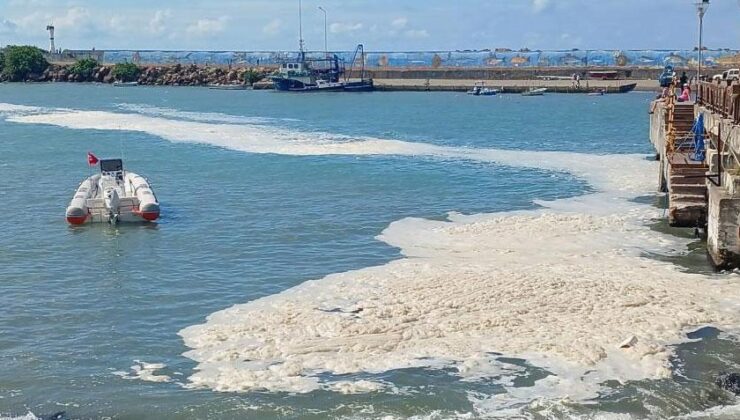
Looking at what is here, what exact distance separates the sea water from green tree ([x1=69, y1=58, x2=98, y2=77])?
11371 centimetres

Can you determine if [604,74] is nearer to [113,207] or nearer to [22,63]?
[113,207]

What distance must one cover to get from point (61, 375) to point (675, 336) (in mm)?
10096

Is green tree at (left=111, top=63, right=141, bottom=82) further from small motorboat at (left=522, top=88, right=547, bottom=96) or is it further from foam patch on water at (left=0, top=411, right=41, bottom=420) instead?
foam patch on water at (left=0, top=411, right=41, bottom=420)

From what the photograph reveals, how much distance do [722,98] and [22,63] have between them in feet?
478

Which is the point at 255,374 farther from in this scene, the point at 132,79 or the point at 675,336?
the point at 132,79

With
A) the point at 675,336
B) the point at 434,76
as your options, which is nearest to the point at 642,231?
the point at 675,336

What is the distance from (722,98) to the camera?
82.1ft

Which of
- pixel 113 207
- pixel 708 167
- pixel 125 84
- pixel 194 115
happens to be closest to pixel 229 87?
pixel 125 84

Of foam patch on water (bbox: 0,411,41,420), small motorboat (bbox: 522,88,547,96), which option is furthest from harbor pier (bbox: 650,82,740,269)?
small motorboat (bbox: 522,88,547,96)

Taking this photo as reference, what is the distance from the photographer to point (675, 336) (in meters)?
15.2

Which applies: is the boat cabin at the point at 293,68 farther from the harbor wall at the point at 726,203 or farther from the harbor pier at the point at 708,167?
the harbor wall at the point at 726,203

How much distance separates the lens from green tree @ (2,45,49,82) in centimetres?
15200

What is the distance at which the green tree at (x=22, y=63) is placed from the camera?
152000 millimetres

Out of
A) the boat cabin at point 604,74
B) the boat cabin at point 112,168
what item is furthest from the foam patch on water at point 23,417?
the boat cabin at point 604,74
